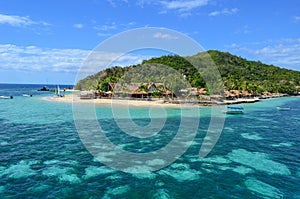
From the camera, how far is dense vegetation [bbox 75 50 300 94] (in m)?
98.5

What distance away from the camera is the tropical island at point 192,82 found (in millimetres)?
72500

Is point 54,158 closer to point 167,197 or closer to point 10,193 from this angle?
point 10,193

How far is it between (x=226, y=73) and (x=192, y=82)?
197ft

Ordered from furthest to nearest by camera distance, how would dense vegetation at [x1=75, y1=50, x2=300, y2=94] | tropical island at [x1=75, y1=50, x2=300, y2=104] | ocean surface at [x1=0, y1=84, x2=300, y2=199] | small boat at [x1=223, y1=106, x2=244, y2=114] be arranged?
dense vegetation at [x1=75, y1=50, x2=300, y2=94]
tropical island at [x1=75, y1=50, x2=300, y2=104]
small boat at [x1=223, y1=106, x2=244, y2=114]
ocean surface at [x1=0, y1=84, x2=300, y2=199]

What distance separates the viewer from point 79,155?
20531 millimetres

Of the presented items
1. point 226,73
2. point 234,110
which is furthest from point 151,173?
point 226,73

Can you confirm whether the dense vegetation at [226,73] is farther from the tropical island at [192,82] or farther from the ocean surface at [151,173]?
the ocean surface at [151,173]

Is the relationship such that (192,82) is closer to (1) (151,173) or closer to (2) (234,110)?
(2) (234,110)

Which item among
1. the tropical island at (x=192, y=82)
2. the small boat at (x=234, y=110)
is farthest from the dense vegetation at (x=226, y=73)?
the small boat at (x=234, y=110)

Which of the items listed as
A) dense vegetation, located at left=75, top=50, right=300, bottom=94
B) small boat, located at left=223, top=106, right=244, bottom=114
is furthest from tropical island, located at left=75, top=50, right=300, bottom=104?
small boat, located at left=223, top=106, right=244, bottom=114

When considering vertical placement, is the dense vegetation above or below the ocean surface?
above

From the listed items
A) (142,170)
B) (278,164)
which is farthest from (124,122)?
(278,164)

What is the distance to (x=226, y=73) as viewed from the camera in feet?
449

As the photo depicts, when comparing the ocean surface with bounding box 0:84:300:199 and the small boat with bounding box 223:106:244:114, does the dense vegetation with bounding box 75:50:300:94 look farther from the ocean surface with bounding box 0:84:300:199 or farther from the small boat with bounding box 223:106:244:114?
the ocean surface with bounding box 0:84:300:199
